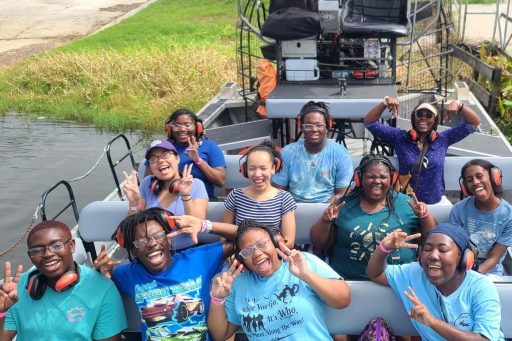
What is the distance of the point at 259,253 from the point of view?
2.86 m

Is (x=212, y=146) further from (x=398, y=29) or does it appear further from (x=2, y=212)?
(x=2, y=212)

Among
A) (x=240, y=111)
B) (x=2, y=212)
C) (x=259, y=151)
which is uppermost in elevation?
(x=259, y=151)

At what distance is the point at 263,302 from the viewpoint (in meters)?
2.90

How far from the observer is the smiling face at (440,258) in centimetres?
267

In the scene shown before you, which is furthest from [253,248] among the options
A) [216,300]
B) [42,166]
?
[42,166]

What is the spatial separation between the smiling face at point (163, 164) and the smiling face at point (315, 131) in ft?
3.28

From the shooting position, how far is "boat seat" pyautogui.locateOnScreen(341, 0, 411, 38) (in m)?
6.15

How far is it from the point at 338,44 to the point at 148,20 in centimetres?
1816

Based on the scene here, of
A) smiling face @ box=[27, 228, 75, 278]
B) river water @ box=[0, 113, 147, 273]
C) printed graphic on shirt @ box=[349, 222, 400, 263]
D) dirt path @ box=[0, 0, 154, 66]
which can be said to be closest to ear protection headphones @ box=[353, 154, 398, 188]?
printed graphic on shirt @ box=[349, 222, 400, 263]

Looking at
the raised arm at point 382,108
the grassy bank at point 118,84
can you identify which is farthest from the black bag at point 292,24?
the grassy bank at point 118,84

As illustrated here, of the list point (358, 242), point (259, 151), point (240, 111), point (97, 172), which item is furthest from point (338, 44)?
point (97, 172)

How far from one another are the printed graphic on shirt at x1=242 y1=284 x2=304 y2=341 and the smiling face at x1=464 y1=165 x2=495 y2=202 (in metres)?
1.23

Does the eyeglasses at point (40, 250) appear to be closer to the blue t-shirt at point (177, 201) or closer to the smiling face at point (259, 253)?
the blue t-shirt at point (177, 201)

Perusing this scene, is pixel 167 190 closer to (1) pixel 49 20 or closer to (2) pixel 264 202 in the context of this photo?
(2) pixel 264 202
